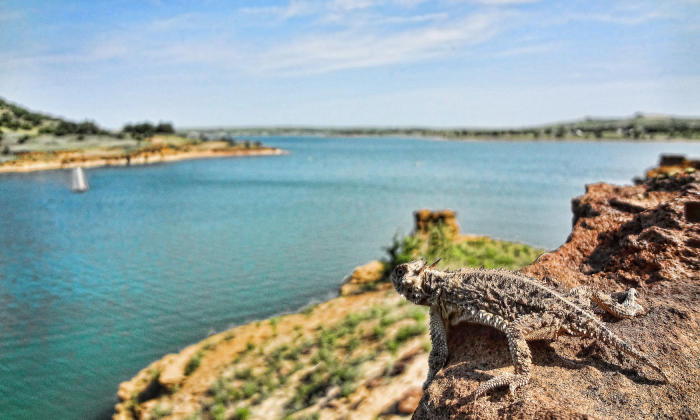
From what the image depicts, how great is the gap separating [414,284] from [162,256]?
70.9 ft

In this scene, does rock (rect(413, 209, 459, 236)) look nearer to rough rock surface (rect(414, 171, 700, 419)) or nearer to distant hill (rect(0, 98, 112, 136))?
rough rock surface (rect(414, 171, 700, 419))

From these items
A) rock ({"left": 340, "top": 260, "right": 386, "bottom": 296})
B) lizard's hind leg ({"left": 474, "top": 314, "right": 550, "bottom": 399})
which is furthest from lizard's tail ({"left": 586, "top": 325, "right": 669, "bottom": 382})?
rock ({"left": 340, "top": 260, "right": 386, "bottom": 296})

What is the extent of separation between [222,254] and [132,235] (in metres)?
8.79

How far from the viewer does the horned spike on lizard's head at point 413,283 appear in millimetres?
4598

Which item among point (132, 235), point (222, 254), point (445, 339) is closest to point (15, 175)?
point (132, 235)

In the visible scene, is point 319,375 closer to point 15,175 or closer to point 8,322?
point 8,322

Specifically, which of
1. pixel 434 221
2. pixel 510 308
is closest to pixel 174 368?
pixel 510 308

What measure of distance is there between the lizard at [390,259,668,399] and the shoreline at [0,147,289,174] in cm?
7289

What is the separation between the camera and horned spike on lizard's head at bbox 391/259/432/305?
15.1 ft

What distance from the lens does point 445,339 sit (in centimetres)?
440

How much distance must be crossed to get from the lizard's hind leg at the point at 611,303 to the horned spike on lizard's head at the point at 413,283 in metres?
1.31

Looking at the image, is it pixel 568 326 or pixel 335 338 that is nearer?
pixel 568 326

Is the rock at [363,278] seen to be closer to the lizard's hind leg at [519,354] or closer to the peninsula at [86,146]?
the lizard's hind leg at [519,354]

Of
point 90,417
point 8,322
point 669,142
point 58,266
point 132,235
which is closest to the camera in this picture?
point 90,417
